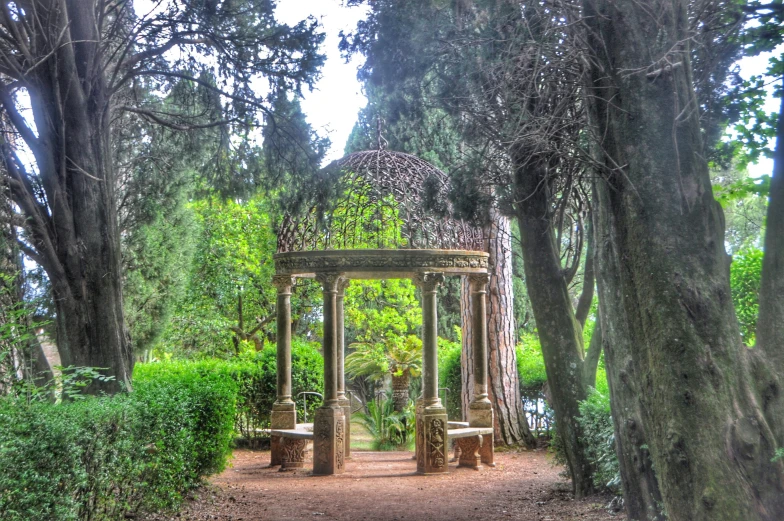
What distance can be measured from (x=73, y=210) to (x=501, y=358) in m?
9.01

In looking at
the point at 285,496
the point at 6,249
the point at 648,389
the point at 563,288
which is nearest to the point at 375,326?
the point at 285,496

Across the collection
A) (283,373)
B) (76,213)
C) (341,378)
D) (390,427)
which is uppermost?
(76,213)

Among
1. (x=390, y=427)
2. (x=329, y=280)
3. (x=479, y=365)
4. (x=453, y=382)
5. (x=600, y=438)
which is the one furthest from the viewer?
(x=453, y=382)

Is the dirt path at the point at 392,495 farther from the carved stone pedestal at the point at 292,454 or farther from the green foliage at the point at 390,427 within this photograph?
the green foliage at the point at 390,427

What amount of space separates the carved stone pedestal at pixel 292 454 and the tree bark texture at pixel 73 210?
14.0ft

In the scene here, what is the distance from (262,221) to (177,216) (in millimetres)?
4169

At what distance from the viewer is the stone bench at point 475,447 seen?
12069 millimetres

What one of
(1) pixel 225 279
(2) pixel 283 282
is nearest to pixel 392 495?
(2) pixel 283 282

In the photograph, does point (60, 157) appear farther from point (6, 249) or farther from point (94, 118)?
point (6, 249)

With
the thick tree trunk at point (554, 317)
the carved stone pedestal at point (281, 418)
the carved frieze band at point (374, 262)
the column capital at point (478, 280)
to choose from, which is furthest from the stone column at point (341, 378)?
the thick tree trunk at point (554, 317)

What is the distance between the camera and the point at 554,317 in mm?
8219

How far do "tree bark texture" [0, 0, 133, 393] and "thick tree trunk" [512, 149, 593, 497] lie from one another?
14.9 feet

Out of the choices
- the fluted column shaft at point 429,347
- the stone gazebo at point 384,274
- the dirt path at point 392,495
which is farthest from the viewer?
the fluted column shaft at point 429,347

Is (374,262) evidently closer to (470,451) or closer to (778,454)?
(470,451)
